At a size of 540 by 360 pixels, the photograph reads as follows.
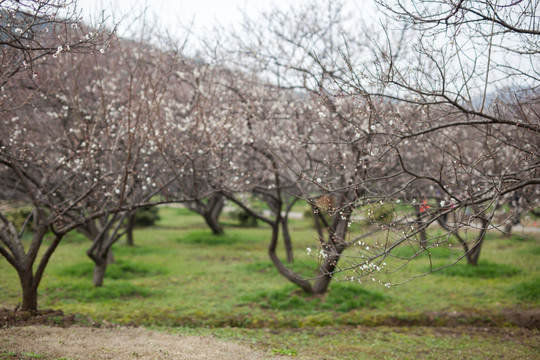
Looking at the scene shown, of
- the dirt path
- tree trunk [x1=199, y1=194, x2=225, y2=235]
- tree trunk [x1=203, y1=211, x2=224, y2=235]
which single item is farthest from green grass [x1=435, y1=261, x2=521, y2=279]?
tree trunk [x1=203, y1=211, x2=224, y2=235]

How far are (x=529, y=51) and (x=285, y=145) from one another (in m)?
6.29

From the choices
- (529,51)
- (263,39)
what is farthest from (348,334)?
(263,39)

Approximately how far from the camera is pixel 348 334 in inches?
326

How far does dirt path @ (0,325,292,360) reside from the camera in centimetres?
555

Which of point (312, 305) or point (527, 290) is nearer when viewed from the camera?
point (312, 305)

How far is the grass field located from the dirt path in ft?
2.32

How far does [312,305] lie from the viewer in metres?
9.77

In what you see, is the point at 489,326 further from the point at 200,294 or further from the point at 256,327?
the point at 200,294

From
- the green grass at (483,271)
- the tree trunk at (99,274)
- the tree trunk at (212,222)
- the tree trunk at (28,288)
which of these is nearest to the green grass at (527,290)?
the green grass at (483,271)

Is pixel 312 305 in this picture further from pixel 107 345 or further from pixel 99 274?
pixel 99 274

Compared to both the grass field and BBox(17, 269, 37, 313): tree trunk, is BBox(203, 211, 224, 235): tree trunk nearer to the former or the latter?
the grass field

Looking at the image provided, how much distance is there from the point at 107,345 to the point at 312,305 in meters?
4.65

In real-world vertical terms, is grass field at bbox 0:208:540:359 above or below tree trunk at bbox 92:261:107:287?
below

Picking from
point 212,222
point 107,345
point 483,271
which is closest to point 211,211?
point 212,222
